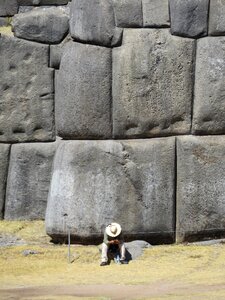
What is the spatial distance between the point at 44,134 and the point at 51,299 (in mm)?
4265

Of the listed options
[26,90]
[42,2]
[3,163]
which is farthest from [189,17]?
[3,163]

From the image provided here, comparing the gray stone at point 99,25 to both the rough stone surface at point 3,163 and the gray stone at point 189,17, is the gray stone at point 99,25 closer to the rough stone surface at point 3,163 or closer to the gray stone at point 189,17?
the gray stone at point 189,17

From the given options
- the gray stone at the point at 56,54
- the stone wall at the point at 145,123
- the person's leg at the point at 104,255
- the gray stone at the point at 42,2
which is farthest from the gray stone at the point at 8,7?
the person's leg at the point at 104,255

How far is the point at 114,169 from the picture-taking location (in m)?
10.8

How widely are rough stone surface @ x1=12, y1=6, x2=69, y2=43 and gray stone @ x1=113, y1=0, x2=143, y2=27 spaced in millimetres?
1181

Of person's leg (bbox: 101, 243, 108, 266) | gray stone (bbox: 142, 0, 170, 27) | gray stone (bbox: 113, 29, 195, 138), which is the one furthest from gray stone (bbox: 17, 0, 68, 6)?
person's leg (bbox: 101, 243, 108, 266)

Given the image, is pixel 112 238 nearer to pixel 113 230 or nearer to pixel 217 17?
pixel 113 230

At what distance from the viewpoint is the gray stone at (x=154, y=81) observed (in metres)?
10.8

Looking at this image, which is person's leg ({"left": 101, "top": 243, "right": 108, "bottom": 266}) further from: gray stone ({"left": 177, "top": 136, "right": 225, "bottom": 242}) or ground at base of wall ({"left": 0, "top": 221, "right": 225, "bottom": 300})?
gray stone ({"left": 177, "top": 136, "right": 225, "bottom": 242})

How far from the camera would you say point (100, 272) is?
9.70 metres

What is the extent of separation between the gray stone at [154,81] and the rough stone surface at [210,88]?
0.52 ft

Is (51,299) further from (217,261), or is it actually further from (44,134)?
(44,134)

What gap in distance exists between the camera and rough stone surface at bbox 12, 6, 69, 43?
39.0 ft

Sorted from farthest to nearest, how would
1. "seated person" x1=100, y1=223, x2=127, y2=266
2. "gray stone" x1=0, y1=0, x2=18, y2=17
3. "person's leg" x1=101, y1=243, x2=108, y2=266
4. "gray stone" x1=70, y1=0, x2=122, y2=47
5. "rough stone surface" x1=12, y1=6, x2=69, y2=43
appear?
"gray stone" x1=0, y1=0, x2=18, y2=17
"rough stone surface" x1=12, y1=6, x2=69, y2=43
"gray stone" x1=70, y1=0, x2=122, y2=47
"seated person" x1=100, y1=223, x2=127, y2=266
"person's leg" x1=101, y1=243, x2=108, y2=266
